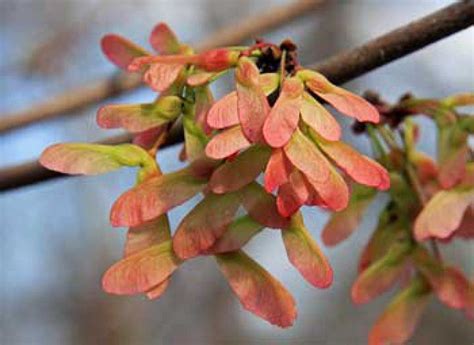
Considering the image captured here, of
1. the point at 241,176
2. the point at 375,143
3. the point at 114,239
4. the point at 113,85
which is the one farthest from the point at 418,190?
the point at 114,239

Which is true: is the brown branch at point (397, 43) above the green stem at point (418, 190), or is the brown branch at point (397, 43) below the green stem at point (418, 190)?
above

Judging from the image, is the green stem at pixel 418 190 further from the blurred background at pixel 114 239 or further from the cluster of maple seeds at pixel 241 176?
the blurred background at pixel 114 239

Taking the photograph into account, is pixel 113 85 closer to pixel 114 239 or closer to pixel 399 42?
pixel 399 42

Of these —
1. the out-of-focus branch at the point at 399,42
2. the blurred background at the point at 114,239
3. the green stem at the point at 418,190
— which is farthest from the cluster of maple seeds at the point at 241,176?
the blurred background at the point at 114,239

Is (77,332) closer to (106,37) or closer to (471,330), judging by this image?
(471,330)

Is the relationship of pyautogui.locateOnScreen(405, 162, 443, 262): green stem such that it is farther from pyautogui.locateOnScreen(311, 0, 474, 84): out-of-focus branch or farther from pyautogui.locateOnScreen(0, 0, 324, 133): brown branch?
pyautogui.locateOnScreen(0, 0, 324, 133): brown branch

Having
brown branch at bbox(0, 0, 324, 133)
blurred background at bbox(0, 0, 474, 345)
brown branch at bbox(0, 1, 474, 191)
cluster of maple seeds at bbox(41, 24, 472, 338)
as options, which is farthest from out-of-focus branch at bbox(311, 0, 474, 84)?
blurred background at bbox(0, 0, 474, 345)

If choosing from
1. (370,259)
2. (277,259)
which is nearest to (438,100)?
(370,259)
